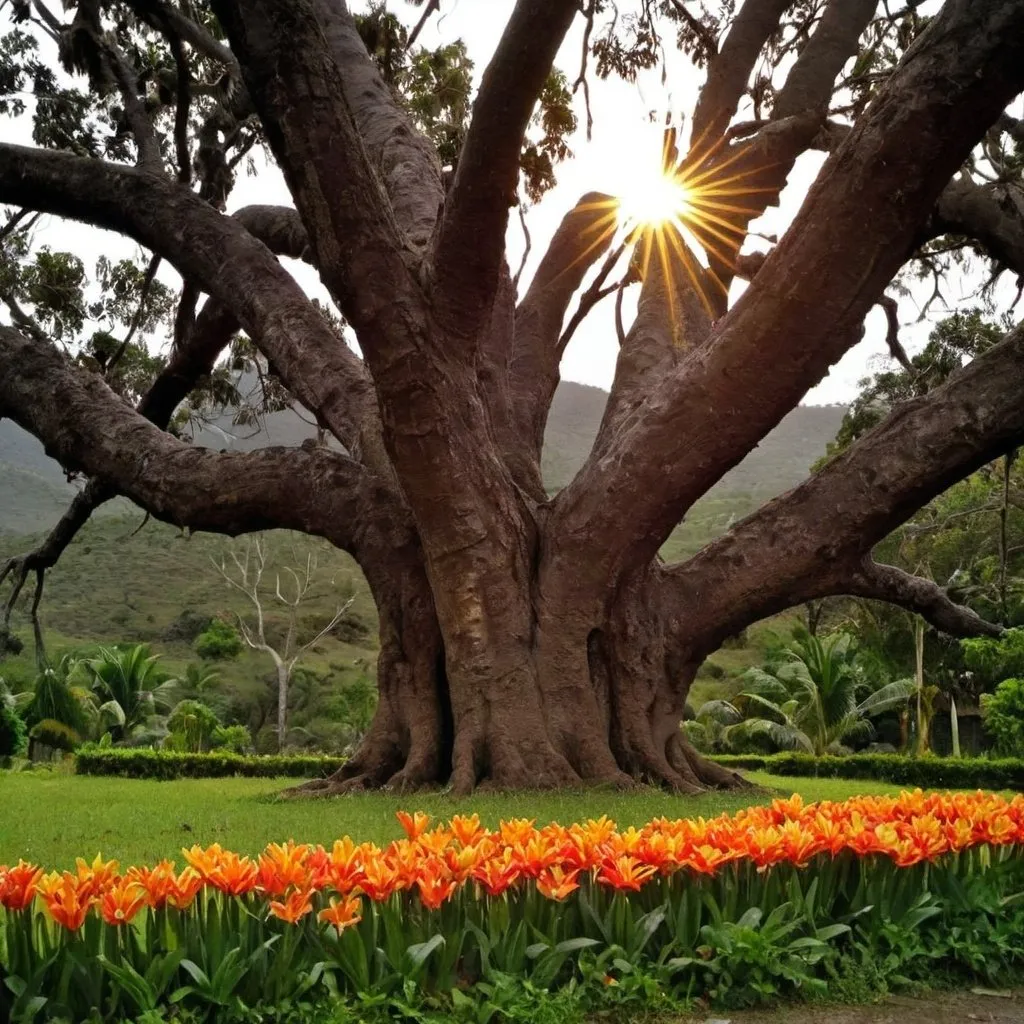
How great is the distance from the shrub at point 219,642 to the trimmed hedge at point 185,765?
30.4 metres

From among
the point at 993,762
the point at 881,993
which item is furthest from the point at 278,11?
the point at 993,762

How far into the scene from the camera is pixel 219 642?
46.0 m

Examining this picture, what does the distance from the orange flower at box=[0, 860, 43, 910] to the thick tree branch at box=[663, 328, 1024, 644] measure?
611 centimetres

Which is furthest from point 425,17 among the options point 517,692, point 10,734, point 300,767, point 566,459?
point 566,459

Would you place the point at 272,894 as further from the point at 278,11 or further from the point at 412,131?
the point at 412,131

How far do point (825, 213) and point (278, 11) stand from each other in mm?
3247

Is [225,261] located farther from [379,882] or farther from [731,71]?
[379,882]

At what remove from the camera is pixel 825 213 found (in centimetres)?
592

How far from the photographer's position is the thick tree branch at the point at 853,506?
6.94 meters

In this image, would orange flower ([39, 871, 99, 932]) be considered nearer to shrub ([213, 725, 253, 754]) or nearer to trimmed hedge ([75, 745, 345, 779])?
trimmed hedge ([75, 745, 345, 779])

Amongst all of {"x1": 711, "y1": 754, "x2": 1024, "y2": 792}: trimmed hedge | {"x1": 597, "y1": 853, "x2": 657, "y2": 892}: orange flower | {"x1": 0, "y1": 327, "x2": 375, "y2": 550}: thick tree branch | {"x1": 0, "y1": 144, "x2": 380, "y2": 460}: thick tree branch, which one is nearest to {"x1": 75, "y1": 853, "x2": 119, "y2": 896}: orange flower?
{"x1": 597, "y1": 853, "x2": 657, "y2": 892}: orange flower

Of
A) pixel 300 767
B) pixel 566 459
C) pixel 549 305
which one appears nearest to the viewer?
pixel 549 305

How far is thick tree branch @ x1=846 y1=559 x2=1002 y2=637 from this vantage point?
27.9 ft

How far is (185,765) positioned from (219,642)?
31.7 meters
